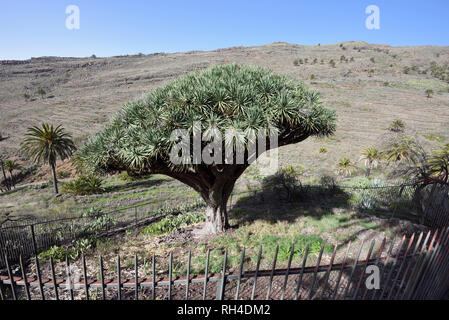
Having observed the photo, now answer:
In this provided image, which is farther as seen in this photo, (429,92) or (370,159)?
(429,92)

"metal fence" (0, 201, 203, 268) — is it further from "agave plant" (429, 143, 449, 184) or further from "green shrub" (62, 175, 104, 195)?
"green shrub" (62, 175, 104, 195)

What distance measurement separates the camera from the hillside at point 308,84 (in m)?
35.7

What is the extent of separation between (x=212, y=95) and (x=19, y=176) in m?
37.8

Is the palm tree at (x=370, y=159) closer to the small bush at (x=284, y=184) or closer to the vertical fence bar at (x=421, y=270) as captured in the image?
the small bush at (x=284, y=184)

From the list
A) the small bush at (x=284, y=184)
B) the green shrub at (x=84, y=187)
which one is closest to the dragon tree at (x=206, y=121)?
the small bush at (x=284, y=184)

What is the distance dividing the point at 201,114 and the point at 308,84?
5975cm

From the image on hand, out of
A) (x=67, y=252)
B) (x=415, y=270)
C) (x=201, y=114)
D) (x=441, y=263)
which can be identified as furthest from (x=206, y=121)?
(x=67, y=252)

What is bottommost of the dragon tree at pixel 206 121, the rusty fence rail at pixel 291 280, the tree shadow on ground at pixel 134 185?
the tree shadow on ground at pixel 134 185

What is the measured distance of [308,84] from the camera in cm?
5872

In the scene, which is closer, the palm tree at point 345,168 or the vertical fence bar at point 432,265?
the vertical fence bar at point 432,265

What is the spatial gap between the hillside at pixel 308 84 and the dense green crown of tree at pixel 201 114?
41.3ft

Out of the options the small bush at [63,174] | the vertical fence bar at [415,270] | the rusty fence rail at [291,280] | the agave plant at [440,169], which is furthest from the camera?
the small bush at [63,174]

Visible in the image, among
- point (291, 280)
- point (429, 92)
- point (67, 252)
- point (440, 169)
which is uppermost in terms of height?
point (429, 92)

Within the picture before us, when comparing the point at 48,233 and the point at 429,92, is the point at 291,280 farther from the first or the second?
the point at 429,92
